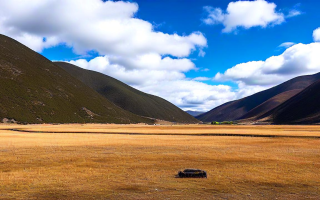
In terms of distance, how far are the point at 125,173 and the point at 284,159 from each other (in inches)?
605

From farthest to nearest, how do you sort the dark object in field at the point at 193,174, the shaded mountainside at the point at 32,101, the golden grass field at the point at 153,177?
1. the shaded mountainside at the point at 32,101
2. the dark object in field at the point at 193,174
3. the golden grass field at the point at 153,177

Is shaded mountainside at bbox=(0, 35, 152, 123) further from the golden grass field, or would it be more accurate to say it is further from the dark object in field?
the dark object in field

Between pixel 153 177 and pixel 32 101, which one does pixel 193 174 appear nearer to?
pixel 153 177

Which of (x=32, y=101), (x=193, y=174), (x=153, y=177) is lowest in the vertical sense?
(x=153, y=177)

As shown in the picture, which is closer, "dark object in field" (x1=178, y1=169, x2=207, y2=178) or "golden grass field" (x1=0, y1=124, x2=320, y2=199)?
"golden grass field" (x1=0, y1=124, x2=320, y2=199)

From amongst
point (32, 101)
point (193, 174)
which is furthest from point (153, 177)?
point (32, 101)

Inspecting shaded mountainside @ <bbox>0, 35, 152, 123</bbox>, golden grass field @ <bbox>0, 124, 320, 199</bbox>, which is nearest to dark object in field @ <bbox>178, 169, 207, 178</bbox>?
golden grass field @ <bbox>0, 124, 320, 199</bbox>

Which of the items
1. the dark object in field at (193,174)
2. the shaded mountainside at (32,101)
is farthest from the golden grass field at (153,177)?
the shaded mountainside at (32,101)

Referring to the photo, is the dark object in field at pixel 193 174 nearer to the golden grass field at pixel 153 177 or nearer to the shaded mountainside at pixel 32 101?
the golden grass field at pixel 153 177

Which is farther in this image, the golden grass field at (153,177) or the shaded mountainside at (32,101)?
the shaded mountainside at (32,101)

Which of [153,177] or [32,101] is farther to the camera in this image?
[32,101]

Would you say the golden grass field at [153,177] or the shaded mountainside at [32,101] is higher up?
the shaded mountainside at [32,101]

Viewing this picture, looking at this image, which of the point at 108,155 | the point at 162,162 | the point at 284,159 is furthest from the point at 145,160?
the point at 284,159

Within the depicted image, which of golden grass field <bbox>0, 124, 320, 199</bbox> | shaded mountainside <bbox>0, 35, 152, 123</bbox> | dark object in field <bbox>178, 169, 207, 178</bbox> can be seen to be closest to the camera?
golden grass field <bbox>0, 124, 320, 199</bbox>
